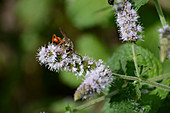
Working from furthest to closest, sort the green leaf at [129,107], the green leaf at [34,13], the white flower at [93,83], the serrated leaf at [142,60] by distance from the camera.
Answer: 1. the green leaf at [34,13]
2. the serrated leaf at [142,60]
3. the green leaf at [129,107]
4. the white flower at [93,83]

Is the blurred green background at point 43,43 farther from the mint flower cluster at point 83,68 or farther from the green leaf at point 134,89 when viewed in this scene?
the mint flower cluster at point 83,68

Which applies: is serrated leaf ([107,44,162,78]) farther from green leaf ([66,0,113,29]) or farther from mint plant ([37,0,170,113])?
green leaf ([66,0,113,29])

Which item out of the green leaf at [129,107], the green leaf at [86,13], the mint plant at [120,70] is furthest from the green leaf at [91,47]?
the green leaf at [129,107]

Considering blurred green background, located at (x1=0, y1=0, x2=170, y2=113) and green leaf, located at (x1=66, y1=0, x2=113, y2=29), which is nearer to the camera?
green leaf, located at (x1=66, y1=0, x2=113, y2=29)

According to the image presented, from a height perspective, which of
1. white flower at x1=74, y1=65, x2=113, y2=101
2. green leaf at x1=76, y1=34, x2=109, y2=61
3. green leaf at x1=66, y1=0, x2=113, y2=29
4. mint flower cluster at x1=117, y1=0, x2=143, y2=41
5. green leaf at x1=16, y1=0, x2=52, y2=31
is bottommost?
white flower at x1=74, y1=65, x2=113, y2=101

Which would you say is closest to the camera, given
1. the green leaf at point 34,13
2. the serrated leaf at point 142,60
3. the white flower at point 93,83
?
the white flower at point 93,83

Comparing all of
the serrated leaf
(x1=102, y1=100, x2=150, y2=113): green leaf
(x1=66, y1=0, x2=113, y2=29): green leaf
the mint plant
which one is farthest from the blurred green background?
(x1=102, y1=100, x2=150, y2=113): green leaf
